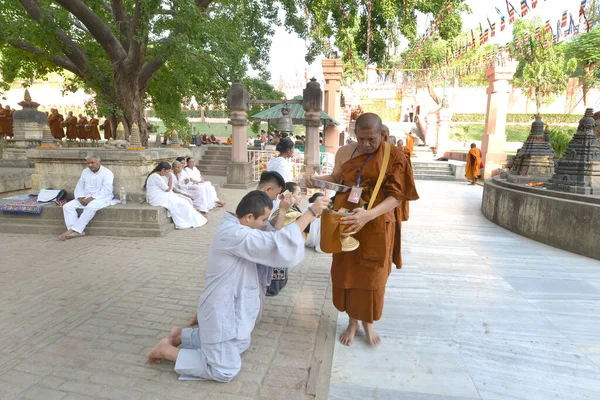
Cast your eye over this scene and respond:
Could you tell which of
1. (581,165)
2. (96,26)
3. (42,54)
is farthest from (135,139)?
(581,165)

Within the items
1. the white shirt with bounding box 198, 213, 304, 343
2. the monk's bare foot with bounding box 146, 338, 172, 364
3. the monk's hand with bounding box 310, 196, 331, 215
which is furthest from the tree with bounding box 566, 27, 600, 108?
the monk's bare foot with bounding box 146, 338, 172, 364

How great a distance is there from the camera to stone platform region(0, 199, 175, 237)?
5.89 m

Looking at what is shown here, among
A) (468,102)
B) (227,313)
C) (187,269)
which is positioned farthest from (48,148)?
(468,102)

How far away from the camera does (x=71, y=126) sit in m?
16.7

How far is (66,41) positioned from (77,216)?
7.30 meters

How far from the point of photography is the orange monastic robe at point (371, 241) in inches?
104

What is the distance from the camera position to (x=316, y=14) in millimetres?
12805

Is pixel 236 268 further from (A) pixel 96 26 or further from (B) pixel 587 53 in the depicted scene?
(B) pixel 587 53

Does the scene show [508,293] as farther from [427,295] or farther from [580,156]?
[580,156]

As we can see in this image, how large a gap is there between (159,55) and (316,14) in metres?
6.17

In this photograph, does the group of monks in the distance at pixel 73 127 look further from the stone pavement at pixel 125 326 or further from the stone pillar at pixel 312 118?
the stone pavement at pixel 125 326

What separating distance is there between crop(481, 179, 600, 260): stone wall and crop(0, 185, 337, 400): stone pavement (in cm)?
380

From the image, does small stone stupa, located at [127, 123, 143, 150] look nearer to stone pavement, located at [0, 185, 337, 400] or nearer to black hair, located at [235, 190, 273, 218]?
stone pavement, located at [0, 185, 337, 400]

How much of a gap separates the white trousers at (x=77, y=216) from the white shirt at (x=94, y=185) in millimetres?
169
